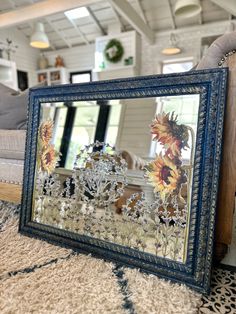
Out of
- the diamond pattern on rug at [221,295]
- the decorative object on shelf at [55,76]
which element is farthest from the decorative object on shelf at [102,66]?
the diamond pattern on rug at [221,295]

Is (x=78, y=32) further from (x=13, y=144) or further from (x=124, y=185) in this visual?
(x=124, y=185)

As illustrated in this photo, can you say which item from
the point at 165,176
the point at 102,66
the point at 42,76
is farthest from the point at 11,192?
the point at 42,76

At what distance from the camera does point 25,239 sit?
1.33m

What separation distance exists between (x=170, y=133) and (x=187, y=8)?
2.83m

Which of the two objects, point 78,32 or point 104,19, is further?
point 78,32

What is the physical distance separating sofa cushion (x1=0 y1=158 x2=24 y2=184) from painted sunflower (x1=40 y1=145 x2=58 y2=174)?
1.27ft

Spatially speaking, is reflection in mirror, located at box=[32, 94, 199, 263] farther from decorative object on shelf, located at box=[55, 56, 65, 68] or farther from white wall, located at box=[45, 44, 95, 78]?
decorative object on shelf, located at box=[55, 56, 65, 68]

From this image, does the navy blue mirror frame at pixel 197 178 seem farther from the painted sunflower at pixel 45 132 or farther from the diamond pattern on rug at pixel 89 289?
the painted sunflower at pixel 45 132

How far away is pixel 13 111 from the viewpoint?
6.40 feet

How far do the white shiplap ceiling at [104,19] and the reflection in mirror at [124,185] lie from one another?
392 cm

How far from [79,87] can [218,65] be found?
64 cm

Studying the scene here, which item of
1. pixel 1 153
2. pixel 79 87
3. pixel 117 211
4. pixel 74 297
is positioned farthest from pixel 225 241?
pixel 1 153

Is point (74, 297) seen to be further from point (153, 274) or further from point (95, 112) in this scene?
point (95, 112)

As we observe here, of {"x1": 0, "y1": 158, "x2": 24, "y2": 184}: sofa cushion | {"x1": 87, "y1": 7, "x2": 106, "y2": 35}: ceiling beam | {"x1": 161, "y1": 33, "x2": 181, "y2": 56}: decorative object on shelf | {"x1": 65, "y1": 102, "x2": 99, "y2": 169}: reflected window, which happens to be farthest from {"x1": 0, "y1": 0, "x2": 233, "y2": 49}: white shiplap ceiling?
{"x1": 0, "y1": 158, "x2": 24, "y2": 184}: sofa cushion
